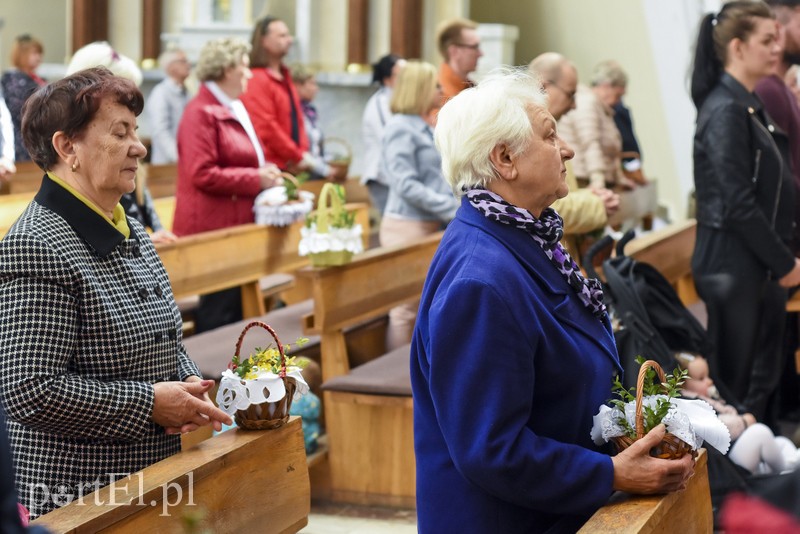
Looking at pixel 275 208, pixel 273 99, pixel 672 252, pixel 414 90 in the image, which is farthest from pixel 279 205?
pixel 672 252

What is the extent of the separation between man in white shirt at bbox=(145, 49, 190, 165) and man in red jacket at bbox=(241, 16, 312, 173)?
3.16m

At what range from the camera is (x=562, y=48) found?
13.3 metres

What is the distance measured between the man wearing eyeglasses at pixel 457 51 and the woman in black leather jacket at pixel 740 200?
2210 mm

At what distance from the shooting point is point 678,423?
2459 millimetres

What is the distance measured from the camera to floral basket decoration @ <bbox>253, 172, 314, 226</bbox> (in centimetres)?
600

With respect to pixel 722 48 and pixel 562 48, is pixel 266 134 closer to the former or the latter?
pixel 722 48

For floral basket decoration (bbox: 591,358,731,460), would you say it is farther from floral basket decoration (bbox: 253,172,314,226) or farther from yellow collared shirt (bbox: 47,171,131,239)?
floral basket decoration (bbox: 253,172,314,226)

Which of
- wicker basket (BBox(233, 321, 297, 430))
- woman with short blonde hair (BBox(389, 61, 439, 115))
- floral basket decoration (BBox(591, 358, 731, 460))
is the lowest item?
wicker basket (BBox(233, 321, 297, 430))

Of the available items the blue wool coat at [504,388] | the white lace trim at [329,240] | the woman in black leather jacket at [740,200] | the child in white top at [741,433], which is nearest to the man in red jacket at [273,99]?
the white lace trim at [329,240]

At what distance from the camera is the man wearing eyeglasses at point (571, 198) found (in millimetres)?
4910

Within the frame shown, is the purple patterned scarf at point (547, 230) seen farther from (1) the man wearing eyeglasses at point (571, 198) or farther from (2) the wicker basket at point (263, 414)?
(1) the man wearing eyeglasses at point (571, 198)

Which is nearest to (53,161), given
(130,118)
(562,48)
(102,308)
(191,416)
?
(130,118)

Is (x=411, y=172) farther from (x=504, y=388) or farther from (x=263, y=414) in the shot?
(x=504, y=388)

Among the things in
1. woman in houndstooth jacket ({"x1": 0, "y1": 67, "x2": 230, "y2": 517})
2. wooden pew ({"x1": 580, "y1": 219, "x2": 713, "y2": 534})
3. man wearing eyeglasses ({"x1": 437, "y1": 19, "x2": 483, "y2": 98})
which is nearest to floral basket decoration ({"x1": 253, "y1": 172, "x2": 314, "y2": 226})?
man wearing eyeglasses ({"x1": 437, "y1": 19, "x2": 483, "y2": 98})
